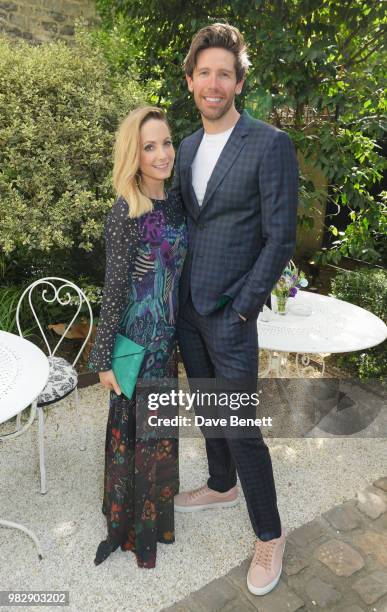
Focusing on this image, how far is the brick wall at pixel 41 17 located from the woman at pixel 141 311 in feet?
19.5

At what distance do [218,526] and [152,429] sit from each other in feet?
2.41

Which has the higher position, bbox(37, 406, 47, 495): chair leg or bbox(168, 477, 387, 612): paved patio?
bbox(37, 406, 47, 495): chair leg

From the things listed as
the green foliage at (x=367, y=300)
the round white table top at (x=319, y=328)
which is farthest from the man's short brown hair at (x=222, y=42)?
the green foliage at (x=367, y=300)

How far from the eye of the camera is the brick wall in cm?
661

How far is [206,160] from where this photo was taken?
2.08 metres

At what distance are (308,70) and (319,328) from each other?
2093mm

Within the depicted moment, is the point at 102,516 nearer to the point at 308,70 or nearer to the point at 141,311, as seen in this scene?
the point at 141,311

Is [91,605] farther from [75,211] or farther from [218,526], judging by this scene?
[75,211]

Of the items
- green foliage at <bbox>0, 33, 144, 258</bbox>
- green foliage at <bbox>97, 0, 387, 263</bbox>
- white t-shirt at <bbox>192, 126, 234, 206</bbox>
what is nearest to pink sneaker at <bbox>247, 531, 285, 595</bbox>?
white t-shirt at <bbox>192, 126, 234, 206</bbox>

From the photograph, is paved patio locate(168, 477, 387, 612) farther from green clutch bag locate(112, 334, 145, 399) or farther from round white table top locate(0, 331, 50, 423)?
round white table top locate(0, 331, 50, 423)

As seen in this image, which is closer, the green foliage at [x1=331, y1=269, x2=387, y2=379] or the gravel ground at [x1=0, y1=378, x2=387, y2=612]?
the gravel ground at [x1=0, y1=378, x2=387, y2=612]

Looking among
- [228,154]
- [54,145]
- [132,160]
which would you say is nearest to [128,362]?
[132,160]

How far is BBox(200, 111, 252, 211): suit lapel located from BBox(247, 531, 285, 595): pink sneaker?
59.3 inches

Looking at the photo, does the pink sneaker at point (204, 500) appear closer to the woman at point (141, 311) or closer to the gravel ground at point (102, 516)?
the gravel ground at point (102, 516)
